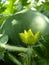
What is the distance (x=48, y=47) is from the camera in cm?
72

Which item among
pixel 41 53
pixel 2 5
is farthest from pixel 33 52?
pixel 2 5

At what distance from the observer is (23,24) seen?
91 cm

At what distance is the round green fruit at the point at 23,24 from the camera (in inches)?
34.9

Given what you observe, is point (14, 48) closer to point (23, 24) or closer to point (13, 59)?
point (13, 59)

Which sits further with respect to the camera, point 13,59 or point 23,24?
point 23,24

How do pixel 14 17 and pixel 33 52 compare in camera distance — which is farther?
pixel 14 17

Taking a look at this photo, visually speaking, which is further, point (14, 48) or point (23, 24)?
point (23, 24)

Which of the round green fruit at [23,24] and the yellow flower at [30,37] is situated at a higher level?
the yellow flower at [30,37]

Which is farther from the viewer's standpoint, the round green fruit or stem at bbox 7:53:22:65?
the round green fruit

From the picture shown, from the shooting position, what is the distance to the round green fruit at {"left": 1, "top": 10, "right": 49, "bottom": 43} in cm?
89

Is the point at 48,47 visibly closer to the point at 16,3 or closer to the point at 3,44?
the point at 3,44

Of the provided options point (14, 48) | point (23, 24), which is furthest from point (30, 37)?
Result: point (23, 24)

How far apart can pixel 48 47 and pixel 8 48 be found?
0.42 ft

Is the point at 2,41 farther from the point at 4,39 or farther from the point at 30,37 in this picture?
the point at 30,37
